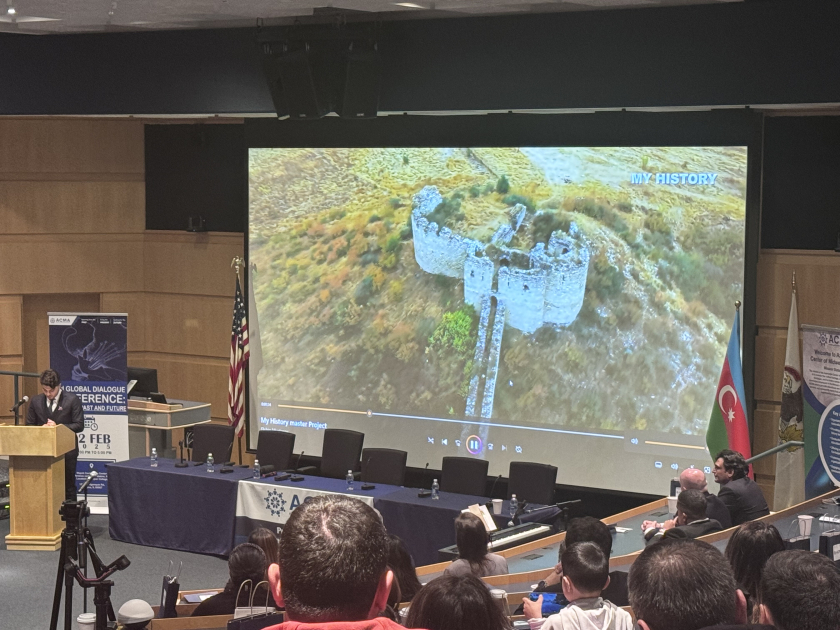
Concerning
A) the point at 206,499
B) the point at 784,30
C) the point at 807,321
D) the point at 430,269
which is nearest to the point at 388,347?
the point at 430,269

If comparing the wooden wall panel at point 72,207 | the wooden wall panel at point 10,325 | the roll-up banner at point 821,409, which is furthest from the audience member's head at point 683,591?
the wooden wall panel at point 72,207

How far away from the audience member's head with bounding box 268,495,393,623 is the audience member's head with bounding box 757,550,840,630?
1.03 meters

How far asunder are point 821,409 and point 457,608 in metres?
5.72

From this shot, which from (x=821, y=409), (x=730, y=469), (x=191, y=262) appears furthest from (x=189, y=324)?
(x=730, y=469)

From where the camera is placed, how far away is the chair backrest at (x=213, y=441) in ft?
29.0

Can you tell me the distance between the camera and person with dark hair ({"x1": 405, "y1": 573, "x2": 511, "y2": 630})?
8.46 ft

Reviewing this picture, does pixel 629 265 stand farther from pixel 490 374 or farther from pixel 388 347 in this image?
pixel 388 347

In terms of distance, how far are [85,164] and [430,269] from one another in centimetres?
442

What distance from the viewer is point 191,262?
36.9 feet

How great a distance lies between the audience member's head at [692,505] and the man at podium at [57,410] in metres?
5.13

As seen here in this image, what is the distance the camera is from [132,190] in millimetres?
11391

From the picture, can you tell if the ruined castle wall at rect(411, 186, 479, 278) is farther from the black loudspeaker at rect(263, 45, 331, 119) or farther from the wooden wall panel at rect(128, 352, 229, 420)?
the wooden wall panel at rect(128, 352, 229, 420)

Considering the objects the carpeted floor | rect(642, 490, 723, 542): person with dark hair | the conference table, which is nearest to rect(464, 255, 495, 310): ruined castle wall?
the conference table

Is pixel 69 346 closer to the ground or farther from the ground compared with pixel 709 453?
farther from the ground
